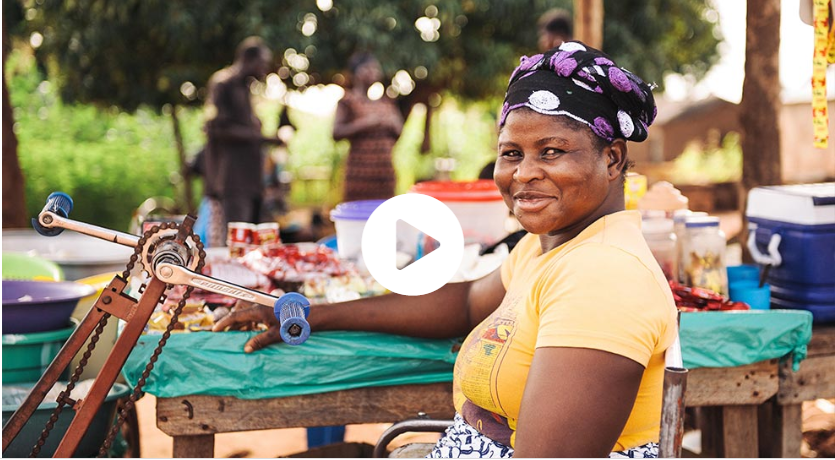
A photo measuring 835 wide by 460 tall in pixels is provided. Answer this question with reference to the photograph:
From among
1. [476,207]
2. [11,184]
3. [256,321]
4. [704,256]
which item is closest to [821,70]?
[704,256]

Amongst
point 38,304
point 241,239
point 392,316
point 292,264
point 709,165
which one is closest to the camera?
point 392,316

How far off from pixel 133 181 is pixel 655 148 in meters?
26.0

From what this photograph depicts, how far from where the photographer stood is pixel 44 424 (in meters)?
2.54

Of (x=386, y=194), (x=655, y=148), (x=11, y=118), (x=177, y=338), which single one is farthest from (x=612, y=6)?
(x=655, y=148)

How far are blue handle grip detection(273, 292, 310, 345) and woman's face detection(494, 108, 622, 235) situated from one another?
0.49 m

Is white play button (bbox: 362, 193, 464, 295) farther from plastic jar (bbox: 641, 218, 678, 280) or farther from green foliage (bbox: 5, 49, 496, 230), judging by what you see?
green foliage (bbox: 5, 49, 496, 230)

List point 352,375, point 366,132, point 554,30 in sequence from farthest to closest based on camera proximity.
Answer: point 366,132 → point 554,30 → point 352,375

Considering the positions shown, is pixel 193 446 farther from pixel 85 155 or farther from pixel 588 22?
pixel 85 155

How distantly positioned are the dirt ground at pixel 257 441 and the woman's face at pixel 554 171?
242cm

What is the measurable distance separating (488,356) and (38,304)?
1689mm

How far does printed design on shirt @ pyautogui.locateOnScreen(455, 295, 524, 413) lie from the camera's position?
1623 millimetres

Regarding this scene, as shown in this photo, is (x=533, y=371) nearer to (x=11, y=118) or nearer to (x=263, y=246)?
(x=263, y=246)

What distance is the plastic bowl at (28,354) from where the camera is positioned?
2.62m

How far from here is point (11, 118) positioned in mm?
5770
